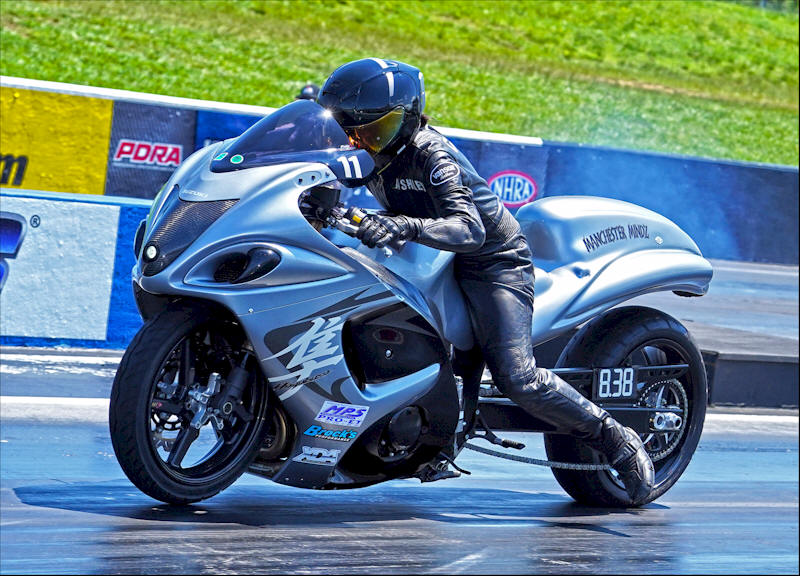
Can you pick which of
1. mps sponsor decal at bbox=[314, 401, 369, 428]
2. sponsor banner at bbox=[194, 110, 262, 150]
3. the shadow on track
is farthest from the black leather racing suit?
sponsor banner at bbox=[194, 110, 262, 150]

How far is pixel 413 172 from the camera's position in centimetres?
512

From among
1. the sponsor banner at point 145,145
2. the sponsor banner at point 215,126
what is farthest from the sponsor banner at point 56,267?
the sponsor banner at point 215,126

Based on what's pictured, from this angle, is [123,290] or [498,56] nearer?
[123,290]

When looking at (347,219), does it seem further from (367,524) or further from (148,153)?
(148,153)

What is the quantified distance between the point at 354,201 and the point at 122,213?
164 centimetres

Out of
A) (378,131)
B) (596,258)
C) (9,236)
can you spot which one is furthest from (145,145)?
(378,131)

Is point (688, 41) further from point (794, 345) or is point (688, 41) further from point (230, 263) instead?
point (230, 263)

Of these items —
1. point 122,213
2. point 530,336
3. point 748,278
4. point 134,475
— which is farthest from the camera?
point 748,278

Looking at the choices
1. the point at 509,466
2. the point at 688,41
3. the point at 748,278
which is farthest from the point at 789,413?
the point at 688,41

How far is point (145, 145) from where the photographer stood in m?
9.79

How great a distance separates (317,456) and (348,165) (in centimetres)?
105

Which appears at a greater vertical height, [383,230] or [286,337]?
[383,230]

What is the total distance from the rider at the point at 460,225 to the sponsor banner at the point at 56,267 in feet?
12.9

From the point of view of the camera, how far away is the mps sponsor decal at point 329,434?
16.2 ft
